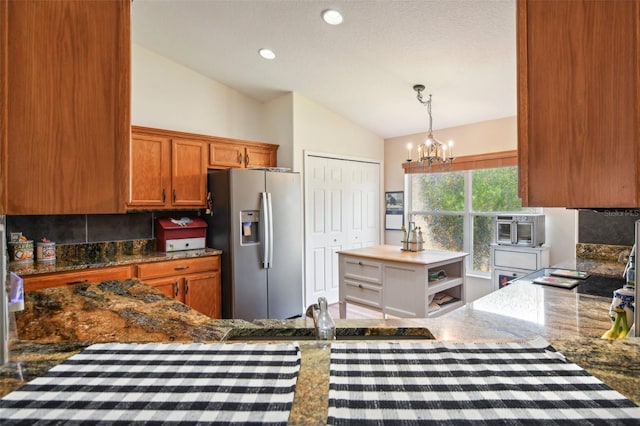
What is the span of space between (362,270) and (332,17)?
2108mm

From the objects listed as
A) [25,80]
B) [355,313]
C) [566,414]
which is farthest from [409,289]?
[25,80]

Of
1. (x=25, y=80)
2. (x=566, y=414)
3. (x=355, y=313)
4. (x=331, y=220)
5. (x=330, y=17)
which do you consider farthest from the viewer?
(x=331, y=220)

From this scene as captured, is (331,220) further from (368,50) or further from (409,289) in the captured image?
(368,50)

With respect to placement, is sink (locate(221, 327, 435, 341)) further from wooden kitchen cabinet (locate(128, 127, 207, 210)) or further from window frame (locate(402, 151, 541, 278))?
window frame (locate(402, 151, 541, 278))

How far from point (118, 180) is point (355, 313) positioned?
3623mm

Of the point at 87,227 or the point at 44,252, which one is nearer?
the point at 44,252

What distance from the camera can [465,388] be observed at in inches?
27.8

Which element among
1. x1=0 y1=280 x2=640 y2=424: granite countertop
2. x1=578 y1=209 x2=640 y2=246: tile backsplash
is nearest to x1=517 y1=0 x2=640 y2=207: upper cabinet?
x1=0 y1=280 x2=640 y2=424: granite countertop

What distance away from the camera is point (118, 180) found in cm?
85

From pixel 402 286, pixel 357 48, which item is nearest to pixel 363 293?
pixel 402 286

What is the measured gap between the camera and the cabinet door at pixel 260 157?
3977mm

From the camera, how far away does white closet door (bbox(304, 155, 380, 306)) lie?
4309mm

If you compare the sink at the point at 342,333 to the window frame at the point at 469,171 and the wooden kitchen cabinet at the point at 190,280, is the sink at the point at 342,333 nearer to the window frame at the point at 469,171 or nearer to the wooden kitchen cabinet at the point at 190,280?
the wooden kitchen cabinet at the point at 190,280

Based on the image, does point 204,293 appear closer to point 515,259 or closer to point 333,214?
point 333,214
